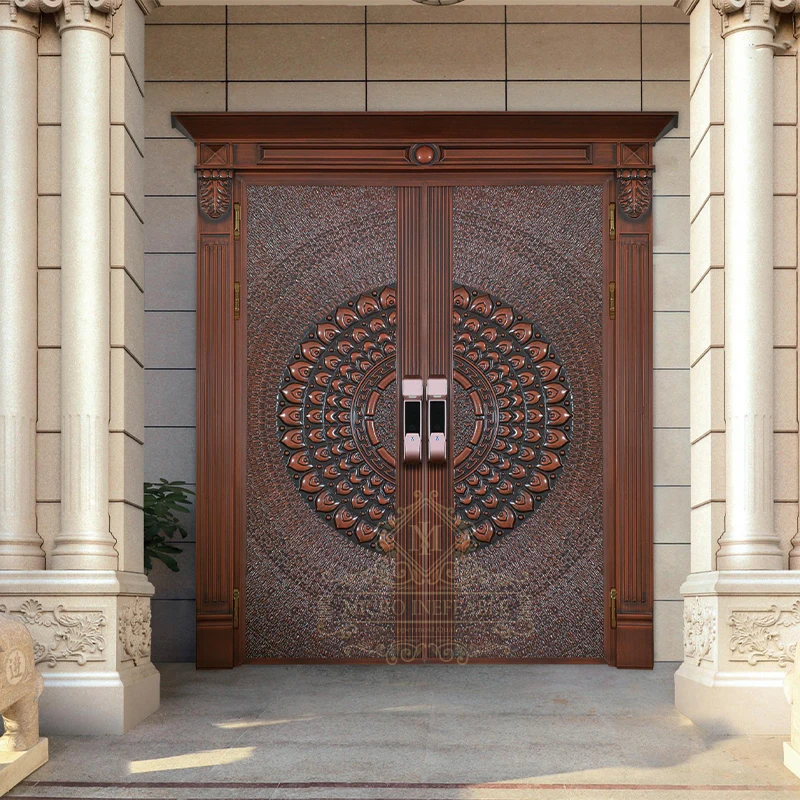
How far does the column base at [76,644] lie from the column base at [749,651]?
6.55 feet

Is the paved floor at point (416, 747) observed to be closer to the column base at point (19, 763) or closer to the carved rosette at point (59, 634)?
the column base at point (19, 763)

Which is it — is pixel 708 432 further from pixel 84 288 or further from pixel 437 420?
pixel 84 288

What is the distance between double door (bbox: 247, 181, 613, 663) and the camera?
5477 mm

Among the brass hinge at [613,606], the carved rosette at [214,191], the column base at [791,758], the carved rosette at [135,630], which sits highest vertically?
the carved rosette at [214,191]

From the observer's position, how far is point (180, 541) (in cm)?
549

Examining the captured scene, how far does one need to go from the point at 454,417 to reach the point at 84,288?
77.3 inches

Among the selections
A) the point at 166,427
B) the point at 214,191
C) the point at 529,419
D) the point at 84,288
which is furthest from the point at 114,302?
the point at 529,419

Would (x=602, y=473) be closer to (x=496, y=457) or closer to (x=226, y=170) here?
(x=496, y=457)

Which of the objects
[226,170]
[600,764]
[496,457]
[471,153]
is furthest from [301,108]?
[600,764]

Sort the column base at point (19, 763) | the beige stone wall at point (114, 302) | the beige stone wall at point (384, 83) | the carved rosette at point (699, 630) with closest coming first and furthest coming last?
1. the column base at point (19, 763)
2. the carved rosette at point (699, 630)
3. the beige stone wall at point (114, 302)
4. the beige stone wall at point (384, 83)

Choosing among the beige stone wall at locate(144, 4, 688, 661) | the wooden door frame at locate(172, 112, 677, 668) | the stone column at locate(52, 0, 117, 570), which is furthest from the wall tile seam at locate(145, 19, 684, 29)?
the stone column at locate(52, 0, 117, 570)

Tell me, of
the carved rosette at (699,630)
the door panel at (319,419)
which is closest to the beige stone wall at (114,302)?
the door panel at (319,419)

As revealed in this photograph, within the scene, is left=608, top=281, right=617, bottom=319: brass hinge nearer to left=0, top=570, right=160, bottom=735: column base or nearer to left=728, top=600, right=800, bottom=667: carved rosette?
left=728, top=600, right=800, bottom=667: carved rosette

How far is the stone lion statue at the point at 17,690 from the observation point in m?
3.33
